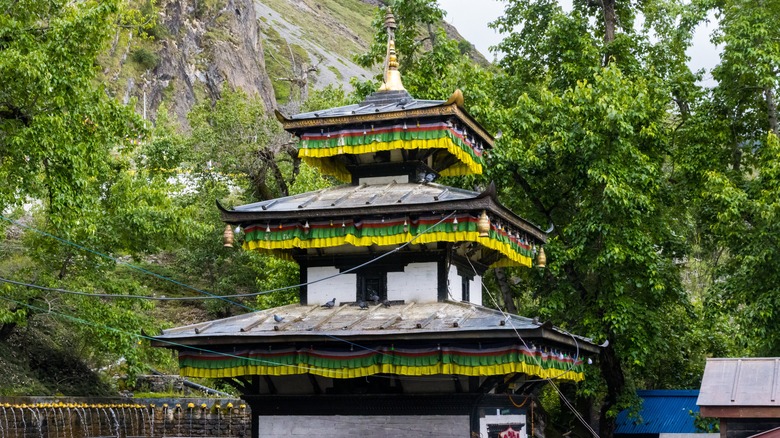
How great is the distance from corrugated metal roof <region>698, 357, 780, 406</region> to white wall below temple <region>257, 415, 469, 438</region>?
4.43 meters

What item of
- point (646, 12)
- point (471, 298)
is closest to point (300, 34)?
point (646, 12)

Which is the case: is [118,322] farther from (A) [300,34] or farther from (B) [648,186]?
(A) [300,34]

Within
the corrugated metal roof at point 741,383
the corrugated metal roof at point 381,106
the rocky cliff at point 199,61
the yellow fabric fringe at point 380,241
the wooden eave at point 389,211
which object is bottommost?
the corrugated metal roof at point 741,383

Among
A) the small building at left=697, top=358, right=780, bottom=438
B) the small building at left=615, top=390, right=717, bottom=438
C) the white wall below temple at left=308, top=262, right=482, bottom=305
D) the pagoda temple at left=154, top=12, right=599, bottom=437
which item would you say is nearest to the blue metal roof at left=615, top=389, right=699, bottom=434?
the small building at left=615, top=390, right=717, bottom=438

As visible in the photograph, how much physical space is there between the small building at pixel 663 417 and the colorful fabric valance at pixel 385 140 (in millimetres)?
12977

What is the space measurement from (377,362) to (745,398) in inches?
252

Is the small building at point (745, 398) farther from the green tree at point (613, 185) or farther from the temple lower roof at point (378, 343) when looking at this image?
the green tree at point (613, 185)

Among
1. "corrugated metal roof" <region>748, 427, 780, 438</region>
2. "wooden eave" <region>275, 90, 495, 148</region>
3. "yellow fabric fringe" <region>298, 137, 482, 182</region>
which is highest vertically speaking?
"wooden eave" <region>275, 90, 495, 148</region>

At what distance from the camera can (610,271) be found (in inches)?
1017

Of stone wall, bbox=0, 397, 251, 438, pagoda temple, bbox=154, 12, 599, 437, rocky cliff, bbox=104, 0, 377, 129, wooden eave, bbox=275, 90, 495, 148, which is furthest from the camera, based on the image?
rocky cliff, bbox=104, 0, 377, 129

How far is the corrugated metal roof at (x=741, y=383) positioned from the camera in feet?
54.0

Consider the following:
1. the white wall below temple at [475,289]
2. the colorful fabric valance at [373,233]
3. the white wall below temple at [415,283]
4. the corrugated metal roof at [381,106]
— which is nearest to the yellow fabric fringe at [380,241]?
the colorful fabric valance at [373,233]

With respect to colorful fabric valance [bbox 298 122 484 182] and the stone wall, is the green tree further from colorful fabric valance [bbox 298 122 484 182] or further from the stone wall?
the stone wall

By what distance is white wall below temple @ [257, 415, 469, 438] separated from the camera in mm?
16688
